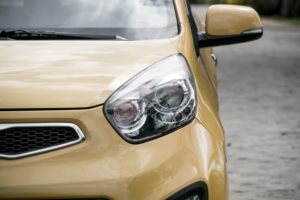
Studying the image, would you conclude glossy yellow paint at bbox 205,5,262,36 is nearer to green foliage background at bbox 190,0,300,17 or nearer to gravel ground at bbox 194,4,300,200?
gravel ground at bbox 194,4,300,200

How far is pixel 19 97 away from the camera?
3205 mm

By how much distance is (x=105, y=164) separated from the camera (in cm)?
310

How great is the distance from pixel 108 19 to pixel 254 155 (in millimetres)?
3345

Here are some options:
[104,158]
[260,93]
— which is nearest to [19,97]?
[104,158]

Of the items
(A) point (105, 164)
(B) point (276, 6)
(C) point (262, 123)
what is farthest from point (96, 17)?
(B) point (276, 6)

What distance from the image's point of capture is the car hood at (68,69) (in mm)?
3209

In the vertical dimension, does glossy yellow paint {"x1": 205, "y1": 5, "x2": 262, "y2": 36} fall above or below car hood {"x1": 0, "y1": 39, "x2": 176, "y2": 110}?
below

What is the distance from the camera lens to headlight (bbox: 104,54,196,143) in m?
3.24

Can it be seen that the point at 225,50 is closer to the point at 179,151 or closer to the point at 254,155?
the point at 254,155

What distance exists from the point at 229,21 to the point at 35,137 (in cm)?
146

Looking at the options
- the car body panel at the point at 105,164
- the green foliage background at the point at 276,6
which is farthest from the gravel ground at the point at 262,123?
the green foliage background at the point at 276,6

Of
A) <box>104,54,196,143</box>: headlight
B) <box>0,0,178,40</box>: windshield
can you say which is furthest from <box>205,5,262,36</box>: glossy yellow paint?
<box>104,54,196,143</box>: headlight

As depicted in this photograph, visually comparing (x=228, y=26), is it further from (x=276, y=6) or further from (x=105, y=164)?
(x=276, y=6)

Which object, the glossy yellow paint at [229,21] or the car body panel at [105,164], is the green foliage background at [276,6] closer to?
the glossy yellow paint at [229,21]
